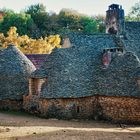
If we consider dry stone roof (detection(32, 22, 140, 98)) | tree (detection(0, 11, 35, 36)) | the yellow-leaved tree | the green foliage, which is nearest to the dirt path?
dry stone roof (detection(32, 22, 140, 98))

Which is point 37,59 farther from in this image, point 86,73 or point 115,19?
point 86,73

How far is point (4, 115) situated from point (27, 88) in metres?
4.39

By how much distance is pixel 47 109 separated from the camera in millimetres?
35625

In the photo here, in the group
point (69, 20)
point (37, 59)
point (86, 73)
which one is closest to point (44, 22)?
point (69, 20)

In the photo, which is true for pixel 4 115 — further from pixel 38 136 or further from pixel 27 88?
pixel 38 136

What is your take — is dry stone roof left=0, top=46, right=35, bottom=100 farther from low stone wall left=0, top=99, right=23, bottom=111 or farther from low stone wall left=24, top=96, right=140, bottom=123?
low stone wall left=24, top=96, right=140, bottom=123

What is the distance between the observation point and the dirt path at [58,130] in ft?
86.4

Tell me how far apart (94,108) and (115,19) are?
14693 millimetres

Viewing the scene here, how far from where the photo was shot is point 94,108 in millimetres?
35781

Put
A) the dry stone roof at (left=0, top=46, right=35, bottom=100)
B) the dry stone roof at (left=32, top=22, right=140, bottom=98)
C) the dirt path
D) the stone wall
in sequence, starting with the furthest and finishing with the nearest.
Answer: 1. the stone wall
2. the dry stone roof at (left=0, top=46, right=35, bottom=100)
3. the dry stone roof at (left=32, top=22, right=140, bottom=98)
4. the dirt path

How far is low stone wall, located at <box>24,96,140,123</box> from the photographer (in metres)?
34.1

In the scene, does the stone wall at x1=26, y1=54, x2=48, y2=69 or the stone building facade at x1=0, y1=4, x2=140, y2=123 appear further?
the stone wall at x1=26, y1=54, x2=48, y2=69

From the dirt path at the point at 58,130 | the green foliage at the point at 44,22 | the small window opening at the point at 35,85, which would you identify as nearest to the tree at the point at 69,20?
the green foliage at the point at 44,22

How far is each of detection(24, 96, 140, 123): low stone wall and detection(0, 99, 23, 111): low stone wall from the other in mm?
3011
